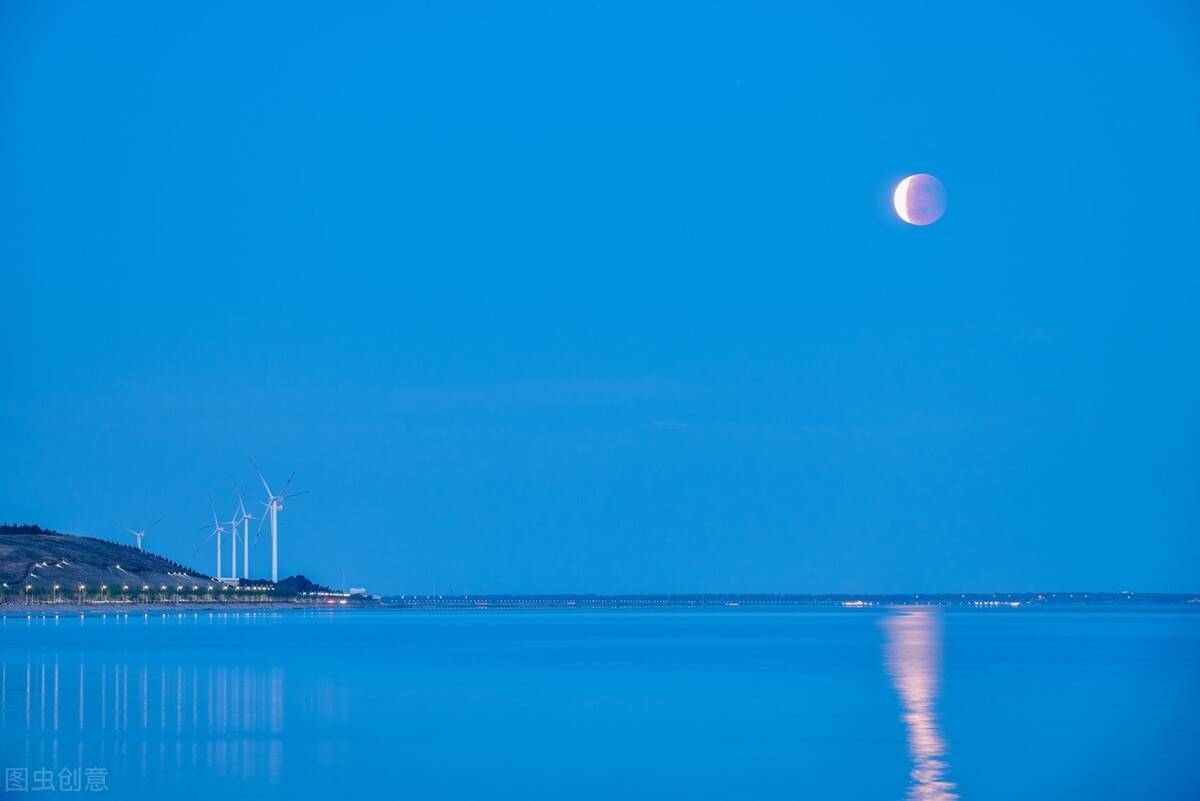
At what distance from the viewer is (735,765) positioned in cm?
3716

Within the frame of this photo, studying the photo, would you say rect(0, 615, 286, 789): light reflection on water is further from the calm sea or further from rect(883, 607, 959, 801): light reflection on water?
rect(883, 607, 959, 801): light reflection on water

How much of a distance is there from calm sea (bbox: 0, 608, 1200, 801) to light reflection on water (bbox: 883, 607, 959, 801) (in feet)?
0.61

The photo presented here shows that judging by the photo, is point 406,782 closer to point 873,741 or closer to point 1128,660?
point 873,741

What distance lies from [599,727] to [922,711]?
1241 centimetres

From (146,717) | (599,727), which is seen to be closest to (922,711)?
(599,727)

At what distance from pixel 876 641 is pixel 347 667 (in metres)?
52.7

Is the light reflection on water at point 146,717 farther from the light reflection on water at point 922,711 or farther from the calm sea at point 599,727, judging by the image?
the light reflection on water at point 922,711

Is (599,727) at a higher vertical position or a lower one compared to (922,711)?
higher

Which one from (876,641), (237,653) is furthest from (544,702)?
(876,641)

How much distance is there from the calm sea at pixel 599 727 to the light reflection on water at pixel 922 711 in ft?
0.61

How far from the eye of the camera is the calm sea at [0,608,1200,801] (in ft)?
112

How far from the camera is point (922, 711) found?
168 feet

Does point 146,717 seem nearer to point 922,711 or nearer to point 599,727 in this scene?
point 599,727

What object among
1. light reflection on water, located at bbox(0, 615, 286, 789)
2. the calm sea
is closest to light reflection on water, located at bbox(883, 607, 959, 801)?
the calm sea
